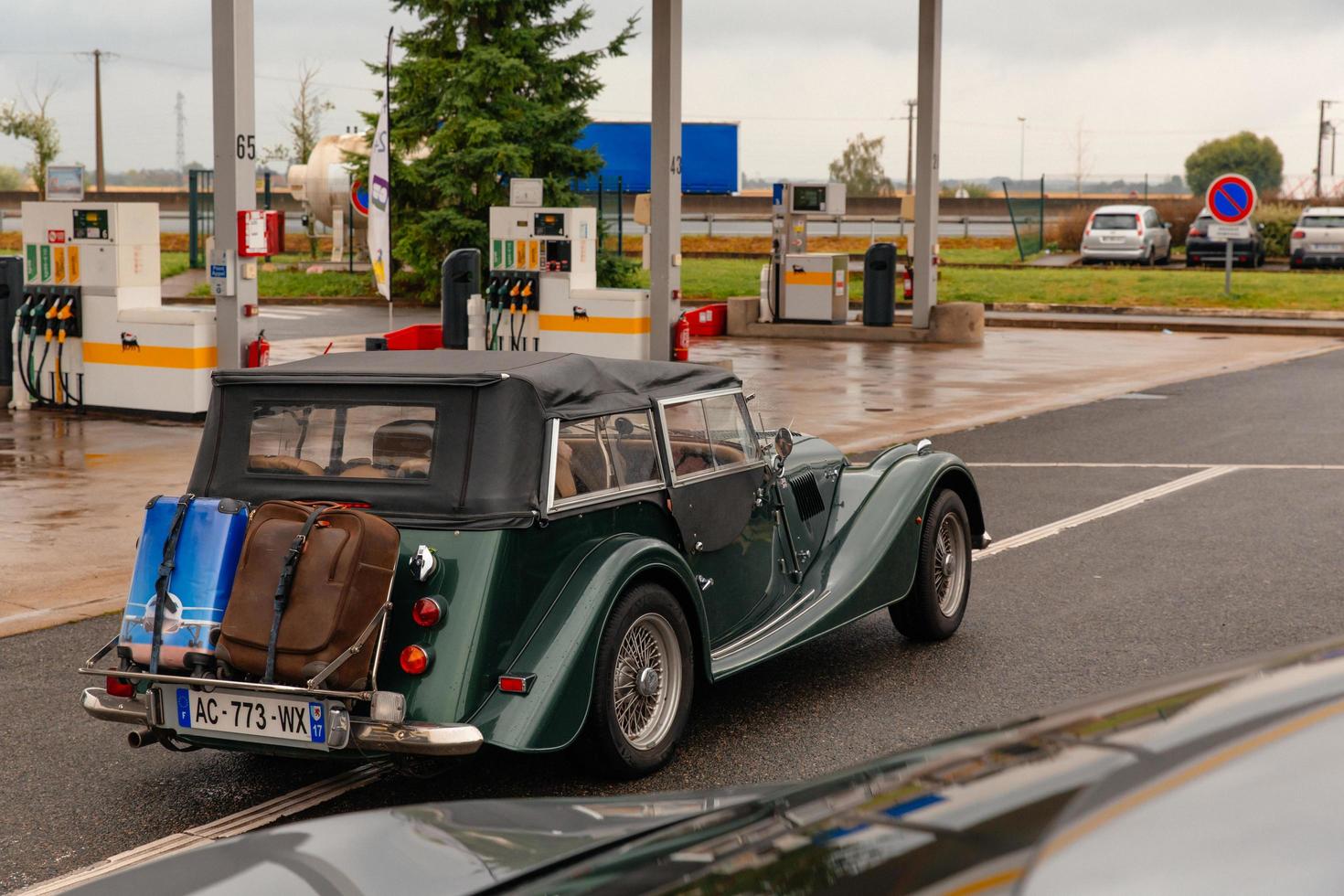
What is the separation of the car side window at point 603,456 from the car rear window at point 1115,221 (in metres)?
37.8

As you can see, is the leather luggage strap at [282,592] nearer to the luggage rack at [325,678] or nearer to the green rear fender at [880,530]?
the luggage rack at [325,678]

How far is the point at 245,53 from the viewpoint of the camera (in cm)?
1377

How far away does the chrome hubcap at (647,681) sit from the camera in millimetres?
5172

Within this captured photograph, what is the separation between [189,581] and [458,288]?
50.4 feet

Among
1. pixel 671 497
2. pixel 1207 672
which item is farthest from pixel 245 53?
pixel 1207 672

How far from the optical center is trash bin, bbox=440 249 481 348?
1986cm

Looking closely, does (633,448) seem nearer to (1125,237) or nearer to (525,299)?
(525,299)

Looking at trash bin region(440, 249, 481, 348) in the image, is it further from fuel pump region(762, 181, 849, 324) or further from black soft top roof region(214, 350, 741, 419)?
black soft top roof region(214, 350, 741, 419)

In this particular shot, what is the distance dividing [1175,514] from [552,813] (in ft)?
25.1

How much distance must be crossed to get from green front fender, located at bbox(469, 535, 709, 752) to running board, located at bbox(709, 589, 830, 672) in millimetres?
609

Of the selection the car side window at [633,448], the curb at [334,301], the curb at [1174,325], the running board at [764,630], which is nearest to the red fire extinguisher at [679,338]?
the curb at [1174,325]

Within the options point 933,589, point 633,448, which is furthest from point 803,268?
point 633,448

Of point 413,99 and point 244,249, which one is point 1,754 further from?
point 413,99

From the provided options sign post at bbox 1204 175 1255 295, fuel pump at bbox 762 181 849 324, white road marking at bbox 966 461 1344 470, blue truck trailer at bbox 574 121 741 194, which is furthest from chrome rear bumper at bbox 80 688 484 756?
blue truck trailer at bbox 574 121 741 194
